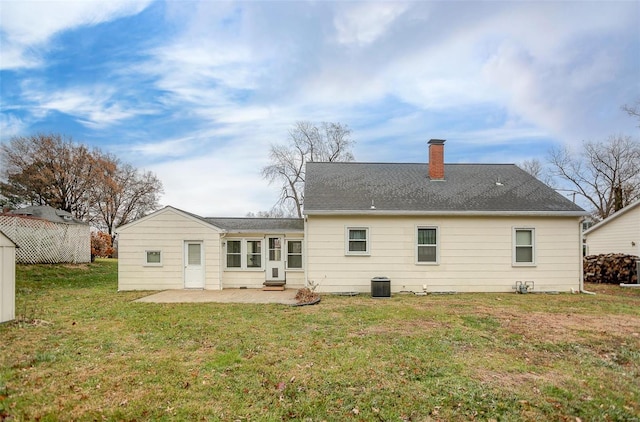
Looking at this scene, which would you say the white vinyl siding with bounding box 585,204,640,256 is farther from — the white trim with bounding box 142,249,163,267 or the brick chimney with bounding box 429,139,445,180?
the white trim with bounding box 142,249,163,267

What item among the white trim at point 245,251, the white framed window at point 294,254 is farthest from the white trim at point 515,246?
the white trim at point 245,251

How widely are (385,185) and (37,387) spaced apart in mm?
12727

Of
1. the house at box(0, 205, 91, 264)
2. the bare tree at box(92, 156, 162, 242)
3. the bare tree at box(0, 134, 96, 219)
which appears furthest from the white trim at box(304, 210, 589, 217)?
the bare tree at box(0, 134, 96, 219)

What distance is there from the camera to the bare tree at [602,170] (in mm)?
29844

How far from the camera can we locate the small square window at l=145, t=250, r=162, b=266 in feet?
46.7

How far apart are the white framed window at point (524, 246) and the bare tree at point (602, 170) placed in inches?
867

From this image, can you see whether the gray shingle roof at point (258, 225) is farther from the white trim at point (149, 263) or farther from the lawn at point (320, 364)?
the lawn at point (320, 364)

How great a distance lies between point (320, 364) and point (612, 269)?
18571mm

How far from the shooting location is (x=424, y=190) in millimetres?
14672

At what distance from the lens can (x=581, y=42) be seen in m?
14.2

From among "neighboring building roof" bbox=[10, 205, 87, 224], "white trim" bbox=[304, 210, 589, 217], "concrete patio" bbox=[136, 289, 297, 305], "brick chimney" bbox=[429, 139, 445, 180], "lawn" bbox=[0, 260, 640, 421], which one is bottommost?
"concrete patio" bbox=[136, 289, 297, 305]

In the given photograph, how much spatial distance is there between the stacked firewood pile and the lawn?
9276 millimetres

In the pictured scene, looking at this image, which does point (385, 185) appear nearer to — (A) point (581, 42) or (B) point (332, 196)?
(B) point (332, 196)

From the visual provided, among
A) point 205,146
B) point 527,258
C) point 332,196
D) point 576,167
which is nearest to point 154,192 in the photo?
point 205,146
